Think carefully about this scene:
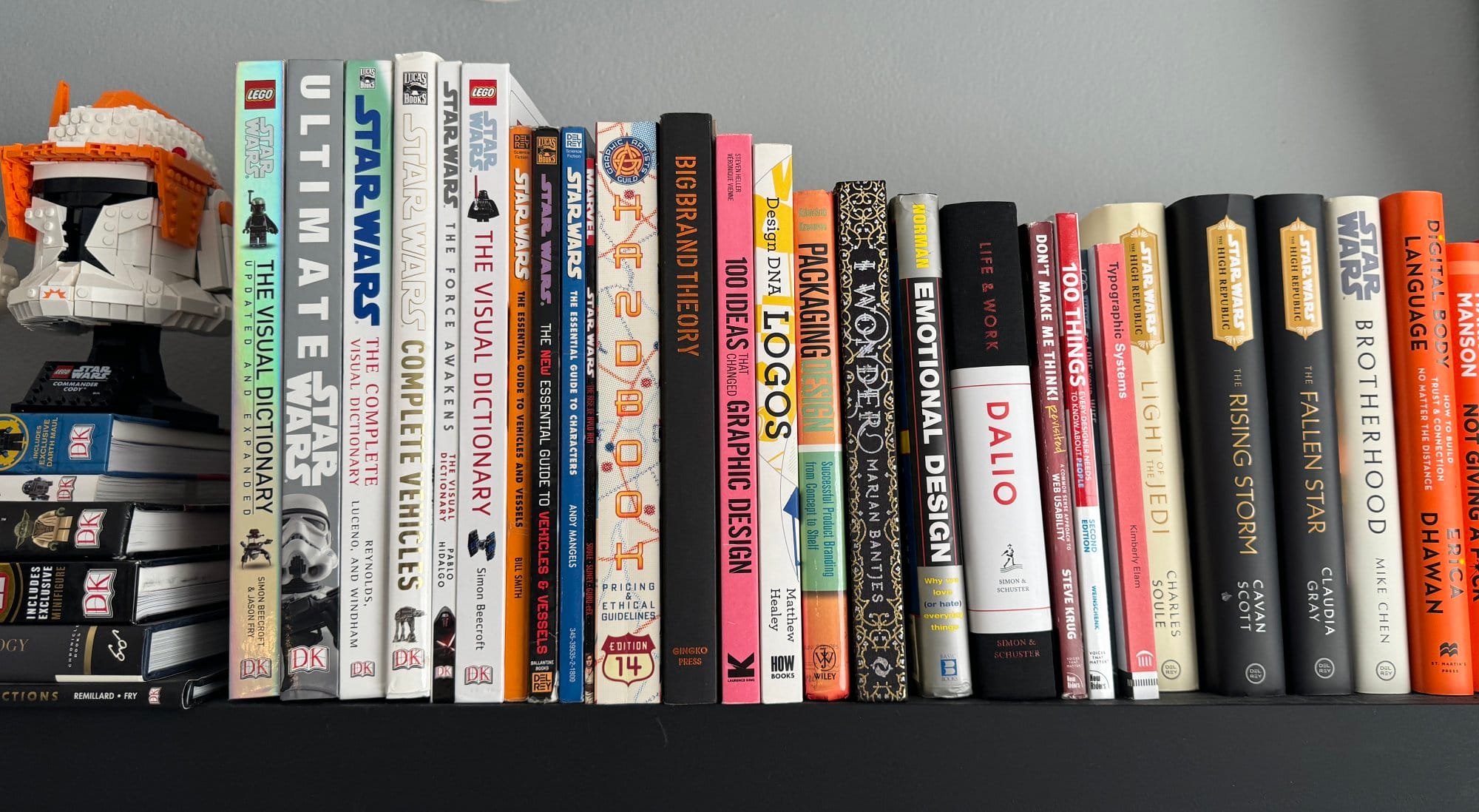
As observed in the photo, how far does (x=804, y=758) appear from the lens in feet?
1.76

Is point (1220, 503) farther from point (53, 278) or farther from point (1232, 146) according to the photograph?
point (53, 278)

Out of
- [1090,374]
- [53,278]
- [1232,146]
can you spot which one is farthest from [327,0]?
[1232,146]

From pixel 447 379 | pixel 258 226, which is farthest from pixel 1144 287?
pixel 258 226

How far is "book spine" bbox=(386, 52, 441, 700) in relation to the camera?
0.55 m

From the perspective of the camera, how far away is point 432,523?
557 millimetres

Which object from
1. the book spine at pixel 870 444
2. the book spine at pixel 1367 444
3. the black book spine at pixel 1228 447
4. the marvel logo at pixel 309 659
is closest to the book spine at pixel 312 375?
the marvel logo at pixel 309 659

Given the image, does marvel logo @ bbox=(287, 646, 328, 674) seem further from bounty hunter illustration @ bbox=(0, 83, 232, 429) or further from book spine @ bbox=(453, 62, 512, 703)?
bounty hunter illustration @ bbox=(0, 83, 232, 429)

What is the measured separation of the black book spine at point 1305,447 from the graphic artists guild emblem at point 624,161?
0.46 meters

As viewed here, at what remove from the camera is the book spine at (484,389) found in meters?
0.55

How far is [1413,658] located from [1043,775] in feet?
0.91

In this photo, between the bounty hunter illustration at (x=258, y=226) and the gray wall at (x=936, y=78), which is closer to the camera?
the bounty hunter illustration at (x=258, y=226)

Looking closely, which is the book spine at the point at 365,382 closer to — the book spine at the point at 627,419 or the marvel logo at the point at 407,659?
the marvel logo at the point at 407,659

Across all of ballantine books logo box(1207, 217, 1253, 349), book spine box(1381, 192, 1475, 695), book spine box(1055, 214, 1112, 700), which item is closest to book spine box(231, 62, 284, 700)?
book spine box(1055, 214, 1112, 700)

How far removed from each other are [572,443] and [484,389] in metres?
0.07
